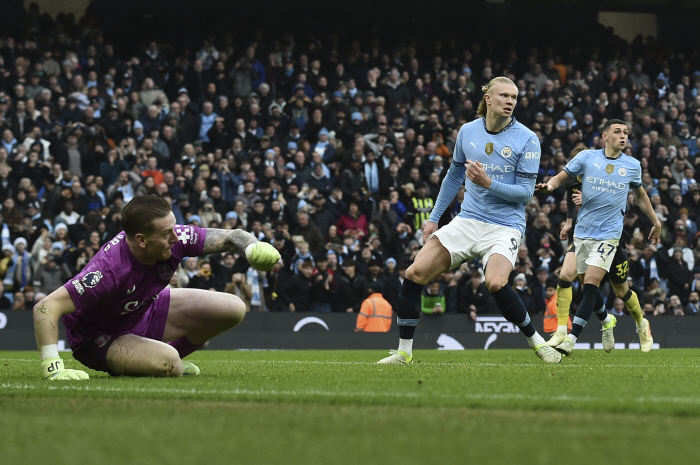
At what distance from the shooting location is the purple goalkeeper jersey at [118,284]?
6148 mm

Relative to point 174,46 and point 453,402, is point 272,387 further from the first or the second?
point 174,46

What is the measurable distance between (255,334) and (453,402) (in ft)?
40.5

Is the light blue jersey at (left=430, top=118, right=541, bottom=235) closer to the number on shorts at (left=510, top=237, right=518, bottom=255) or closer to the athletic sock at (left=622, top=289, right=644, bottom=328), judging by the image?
the number on shorts at (left=510, top=237, right=518, bottom=255)

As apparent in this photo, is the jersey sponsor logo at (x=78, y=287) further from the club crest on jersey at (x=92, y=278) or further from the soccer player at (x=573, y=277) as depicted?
the soccer player at (x=573, y=277)

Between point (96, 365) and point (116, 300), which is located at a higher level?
point (116, 300)

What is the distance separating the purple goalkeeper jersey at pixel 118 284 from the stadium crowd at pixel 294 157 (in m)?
10.4

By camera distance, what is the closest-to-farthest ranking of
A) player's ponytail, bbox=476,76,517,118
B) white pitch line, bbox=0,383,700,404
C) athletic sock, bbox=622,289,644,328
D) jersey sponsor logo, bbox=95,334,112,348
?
white pitch line, bbox=0,383,700,404 < jersey sponsor logo, bbox=95,334,112,348 < player's ponytail, bbox=476,76,517,118 < athletic sock, bbox=622,289,644,328

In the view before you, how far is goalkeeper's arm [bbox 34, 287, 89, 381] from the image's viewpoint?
19.9 ft

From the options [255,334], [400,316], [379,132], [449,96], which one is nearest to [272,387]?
[400,316]

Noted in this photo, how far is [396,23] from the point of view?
28.0 metres

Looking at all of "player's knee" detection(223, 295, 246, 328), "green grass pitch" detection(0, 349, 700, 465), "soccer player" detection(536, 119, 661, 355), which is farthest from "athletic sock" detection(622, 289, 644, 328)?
"player's knee" detection(223, 295, 246, 328)

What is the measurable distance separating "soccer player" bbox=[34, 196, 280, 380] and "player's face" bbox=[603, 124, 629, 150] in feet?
19.4

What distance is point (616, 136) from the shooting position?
11125 mm

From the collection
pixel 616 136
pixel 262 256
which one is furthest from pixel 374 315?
pixel 262 256
